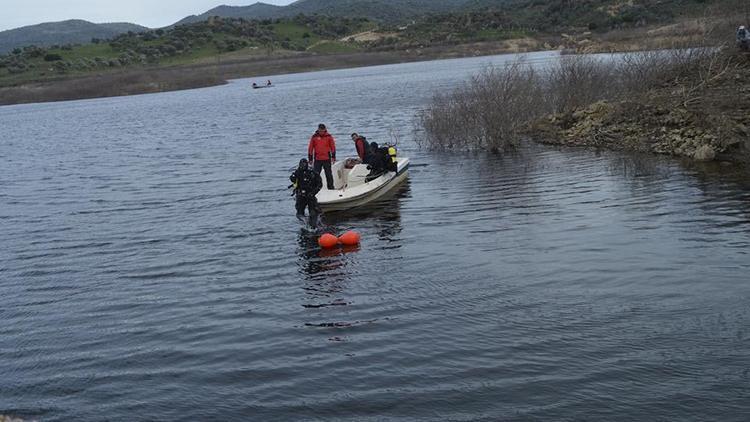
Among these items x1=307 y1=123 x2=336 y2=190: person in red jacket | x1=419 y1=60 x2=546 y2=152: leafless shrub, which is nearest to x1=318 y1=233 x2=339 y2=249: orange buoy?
x1=307 y1=123 x2=336 y2=190: person in red jacket

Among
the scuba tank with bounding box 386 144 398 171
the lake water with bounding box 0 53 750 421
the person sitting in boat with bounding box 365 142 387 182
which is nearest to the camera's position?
the lake water with bounding box 0 53 750 421

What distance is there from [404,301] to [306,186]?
6.03 m

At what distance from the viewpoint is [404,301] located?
40.5ft

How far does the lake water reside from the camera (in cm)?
914

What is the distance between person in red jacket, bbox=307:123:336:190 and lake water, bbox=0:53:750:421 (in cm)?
140

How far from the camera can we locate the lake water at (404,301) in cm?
914

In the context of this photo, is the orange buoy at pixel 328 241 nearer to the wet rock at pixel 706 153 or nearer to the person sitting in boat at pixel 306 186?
the person sitting in boat at pixel 306 186

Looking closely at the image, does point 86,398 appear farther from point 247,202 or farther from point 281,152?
point 281,152

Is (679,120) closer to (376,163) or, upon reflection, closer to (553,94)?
(553,94)

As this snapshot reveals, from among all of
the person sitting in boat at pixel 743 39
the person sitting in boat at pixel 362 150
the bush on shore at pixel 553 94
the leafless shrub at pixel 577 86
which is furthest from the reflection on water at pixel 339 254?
the person sitting in boat at pixel 743 39

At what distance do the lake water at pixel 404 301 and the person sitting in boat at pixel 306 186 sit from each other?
0.75 meters

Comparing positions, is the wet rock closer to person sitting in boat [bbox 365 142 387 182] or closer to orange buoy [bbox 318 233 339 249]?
person sitting in boat [bbox 365 142 387 182]

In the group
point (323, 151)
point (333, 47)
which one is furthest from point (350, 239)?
point (333, 47)

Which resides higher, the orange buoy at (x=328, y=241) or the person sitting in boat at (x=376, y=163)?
the person sitting in boat at (x=376, y=163)
